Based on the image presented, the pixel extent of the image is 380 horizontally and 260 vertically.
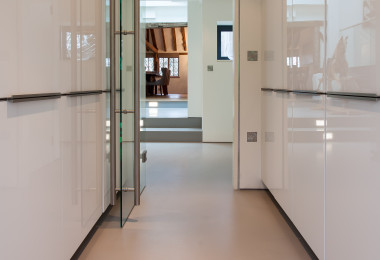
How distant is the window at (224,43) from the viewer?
8523 millimetres

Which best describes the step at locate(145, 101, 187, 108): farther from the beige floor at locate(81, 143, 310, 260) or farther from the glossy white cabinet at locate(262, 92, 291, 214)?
the glossy white cabinet at locate(262, 92, 291, 214)

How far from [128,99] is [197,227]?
40.8 inches

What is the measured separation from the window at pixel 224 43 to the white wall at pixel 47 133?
555 centimetres

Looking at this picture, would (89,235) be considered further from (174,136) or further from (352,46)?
(174,136)

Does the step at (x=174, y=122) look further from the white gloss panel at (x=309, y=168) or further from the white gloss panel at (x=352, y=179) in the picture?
the white gloss panel at (x=352, y=179)

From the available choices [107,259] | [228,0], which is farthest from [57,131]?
[228,0]

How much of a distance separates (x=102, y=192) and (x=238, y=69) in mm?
1857

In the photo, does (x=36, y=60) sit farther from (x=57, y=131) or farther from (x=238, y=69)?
(x=238, y=69)

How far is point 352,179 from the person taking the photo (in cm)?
184

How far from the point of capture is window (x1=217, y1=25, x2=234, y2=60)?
852cm

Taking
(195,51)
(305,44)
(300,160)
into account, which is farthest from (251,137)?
(195,51)

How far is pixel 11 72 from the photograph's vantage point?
1656 millimetres

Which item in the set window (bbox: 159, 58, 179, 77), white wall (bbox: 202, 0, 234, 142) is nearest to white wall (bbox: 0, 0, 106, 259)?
white wall (bbox: 202, 0, 234, 142)

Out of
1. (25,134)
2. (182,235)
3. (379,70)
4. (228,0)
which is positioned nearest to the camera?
(379,70)
